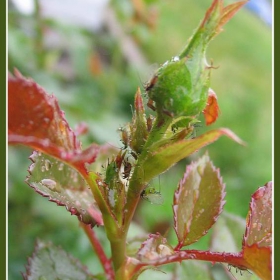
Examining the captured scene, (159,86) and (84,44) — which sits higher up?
(84,44)

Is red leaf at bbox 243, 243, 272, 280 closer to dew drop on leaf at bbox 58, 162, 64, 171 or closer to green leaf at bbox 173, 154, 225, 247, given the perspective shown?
green leaf at bbox 173, 154, 225, 247

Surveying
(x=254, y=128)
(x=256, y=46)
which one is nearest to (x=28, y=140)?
(x=254, y=128)

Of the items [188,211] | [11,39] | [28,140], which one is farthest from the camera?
[11,39]

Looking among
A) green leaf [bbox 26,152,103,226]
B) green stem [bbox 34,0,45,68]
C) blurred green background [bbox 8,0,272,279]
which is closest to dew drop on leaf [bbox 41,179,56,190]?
green leaf [bbox 26,152,103,226]

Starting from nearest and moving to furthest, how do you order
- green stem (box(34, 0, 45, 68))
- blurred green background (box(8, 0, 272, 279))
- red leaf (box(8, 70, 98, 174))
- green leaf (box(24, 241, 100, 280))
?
red leaf (box(8, 70, 98, 174)) < green leaf (box(24, 241, 100, 280)) < blurred green background (box(8, 0, 272, 279)) < green stem (box(34, 0, 45, 68))

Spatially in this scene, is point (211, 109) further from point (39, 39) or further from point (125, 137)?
point (39, 39)

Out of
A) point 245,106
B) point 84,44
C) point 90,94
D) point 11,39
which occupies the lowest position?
point 11,39

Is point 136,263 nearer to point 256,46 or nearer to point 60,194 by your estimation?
point 60,194
